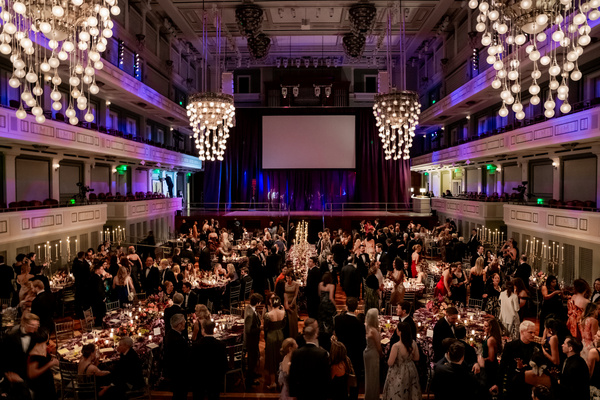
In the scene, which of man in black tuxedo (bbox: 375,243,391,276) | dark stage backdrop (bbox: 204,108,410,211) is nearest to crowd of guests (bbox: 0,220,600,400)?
man in black tuxedo (bbox: 375,243,391,276)

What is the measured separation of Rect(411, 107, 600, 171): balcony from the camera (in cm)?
1036

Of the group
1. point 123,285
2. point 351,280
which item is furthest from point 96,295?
point 351,280

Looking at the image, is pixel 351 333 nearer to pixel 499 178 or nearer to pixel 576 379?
pixel 576 379

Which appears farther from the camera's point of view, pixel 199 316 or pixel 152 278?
pixel 152 278

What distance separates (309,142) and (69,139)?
49.1 ft

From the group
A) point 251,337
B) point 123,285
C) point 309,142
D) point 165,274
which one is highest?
point 309,142

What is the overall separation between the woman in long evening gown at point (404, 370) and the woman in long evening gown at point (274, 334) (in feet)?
6.47

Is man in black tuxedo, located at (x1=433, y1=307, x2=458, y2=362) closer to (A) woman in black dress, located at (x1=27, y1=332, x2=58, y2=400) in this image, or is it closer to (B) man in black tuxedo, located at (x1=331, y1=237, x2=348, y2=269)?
(A) woman in black dress, located at (x1=27, y1=332, x2=58, y2=400)

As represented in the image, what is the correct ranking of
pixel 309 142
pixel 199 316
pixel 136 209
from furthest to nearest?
pixel 309 142 → pixel 136 209 → pixel 199 316

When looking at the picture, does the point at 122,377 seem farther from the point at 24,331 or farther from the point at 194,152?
the point at 194,152

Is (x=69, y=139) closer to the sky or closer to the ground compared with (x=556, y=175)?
closer to the sky

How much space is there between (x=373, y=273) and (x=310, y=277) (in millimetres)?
1158

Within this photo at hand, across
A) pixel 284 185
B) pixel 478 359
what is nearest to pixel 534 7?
pixel 478 359

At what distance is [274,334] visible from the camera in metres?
6.25
